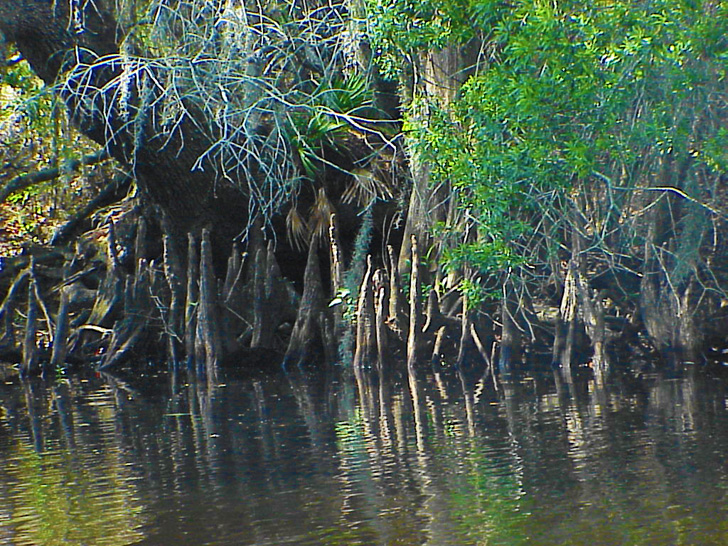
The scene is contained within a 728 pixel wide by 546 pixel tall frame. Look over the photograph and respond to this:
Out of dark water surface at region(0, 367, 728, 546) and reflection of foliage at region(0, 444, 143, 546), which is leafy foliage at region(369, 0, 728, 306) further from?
reflection of foliage at region(0, 444, 143, 546)

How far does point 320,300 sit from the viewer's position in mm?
13352

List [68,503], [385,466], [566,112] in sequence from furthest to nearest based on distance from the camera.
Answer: [566,112], [385,466], [68,503]

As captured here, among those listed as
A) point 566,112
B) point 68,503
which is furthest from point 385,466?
point 566,112

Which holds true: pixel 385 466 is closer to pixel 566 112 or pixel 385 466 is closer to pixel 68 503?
pixel 68 503

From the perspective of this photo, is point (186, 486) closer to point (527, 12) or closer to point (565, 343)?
point (527, 12)

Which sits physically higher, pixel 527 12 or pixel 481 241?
pixel 527 12

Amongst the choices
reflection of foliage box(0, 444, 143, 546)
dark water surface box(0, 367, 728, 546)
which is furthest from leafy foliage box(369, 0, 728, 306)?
reflection of foliage box(0, 444, 143, 546)

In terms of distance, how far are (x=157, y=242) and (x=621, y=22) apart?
793cm

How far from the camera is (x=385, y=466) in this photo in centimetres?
650

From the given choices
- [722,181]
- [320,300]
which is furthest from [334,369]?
[722,181]

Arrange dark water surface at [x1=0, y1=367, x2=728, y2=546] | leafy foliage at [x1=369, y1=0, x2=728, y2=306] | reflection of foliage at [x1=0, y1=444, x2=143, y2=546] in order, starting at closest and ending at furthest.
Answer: dark water surface at [x1=0, y1=367, x2=728, y2=546], reflection of foliage at [x1=0, y1=444, x2=143, y2=546], leafy foliage at [x1=369, y1=0, x2=728, y2=306]

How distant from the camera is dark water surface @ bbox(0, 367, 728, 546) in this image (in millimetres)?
5031

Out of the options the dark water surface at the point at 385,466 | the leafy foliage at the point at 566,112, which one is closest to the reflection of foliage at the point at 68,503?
the dark water surface at the point at 385,466

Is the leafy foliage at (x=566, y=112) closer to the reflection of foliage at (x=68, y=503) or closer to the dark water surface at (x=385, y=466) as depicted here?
the dark water surface at (x=385, y=466)
